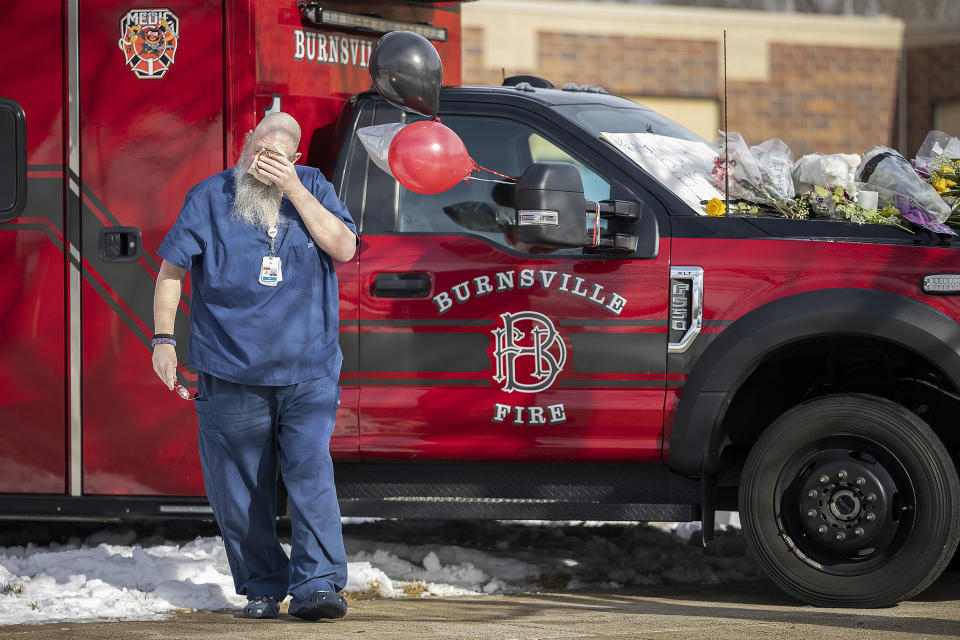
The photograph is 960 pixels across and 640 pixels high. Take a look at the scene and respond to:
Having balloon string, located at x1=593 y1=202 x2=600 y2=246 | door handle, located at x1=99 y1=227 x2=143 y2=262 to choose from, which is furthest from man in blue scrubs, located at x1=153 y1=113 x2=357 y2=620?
balloon string, located at x1=593 y1=202 x2=600 y2=246

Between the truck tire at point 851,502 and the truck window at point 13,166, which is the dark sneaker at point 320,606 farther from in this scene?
the truck window at point 13,166

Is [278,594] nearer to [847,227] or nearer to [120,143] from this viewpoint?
[120,143]

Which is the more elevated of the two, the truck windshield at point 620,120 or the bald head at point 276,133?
the truck windshield at point 620,120

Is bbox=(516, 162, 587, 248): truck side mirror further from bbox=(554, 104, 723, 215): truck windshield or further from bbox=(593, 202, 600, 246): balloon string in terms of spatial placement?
bbox=(554, 104, 723, 215): truck windshield

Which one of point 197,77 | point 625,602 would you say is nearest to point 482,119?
point 197,77

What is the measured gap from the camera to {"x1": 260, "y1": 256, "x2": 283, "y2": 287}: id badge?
4.44m

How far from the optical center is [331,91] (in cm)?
558

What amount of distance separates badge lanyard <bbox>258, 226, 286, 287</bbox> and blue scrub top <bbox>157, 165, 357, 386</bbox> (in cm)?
1

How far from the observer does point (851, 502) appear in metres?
4.71

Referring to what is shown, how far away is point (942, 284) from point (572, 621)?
1.74 meters

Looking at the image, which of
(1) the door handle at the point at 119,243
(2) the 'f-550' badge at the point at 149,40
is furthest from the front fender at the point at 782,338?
(2) the 'f-550' badge at the point at 149,40

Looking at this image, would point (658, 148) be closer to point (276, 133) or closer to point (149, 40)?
point (276, 133)

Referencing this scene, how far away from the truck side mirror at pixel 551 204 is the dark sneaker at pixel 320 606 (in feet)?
4.52

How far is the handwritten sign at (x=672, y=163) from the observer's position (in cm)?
Result: 505
